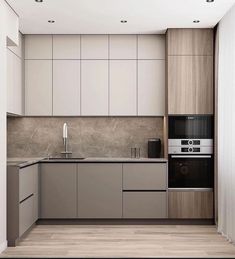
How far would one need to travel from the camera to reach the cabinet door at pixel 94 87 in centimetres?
662

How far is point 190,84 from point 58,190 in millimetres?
2173

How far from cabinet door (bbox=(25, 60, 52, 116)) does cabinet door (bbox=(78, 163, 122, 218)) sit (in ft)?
3.40

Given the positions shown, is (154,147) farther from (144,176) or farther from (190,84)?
(190,84)

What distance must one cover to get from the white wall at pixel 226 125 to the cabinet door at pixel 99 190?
1.29m

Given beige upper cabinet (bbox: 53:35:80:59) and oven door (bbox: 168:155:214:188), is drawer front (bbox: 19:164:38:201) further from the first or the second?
oven door (bbox: 168:155:214:188)

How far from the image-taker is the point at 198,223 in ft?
20.7

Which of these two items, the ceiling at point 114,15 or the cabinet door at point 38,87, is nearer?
the ceiling at point 114,15

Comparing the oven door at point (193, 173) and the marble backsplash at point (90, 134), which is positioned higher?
the marble backsplash at point (90, 134)

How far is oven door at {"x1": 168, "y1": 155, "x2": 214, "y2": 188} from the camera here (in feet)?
20.6

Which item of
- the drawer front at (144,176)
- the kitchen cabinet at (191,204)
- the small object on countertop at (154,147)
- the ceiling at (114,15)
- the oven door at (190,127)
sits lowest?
the kitchen cabinet at (191,204)

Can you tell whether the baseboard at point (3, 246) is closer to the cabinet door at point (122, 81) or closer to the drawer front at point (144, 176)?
the drawer front at point (144, 176)

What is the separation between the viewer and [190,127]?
631 centimetres

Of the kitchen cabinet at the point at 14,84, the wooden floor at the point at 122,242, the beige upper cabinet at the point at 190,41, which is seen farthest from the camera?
the beige upper cabinet at the point at 190,41

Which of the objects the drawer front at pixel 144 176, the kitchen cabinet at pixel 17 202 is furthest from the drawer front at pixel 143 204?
the kitchen cabinet at pixel 17 202
